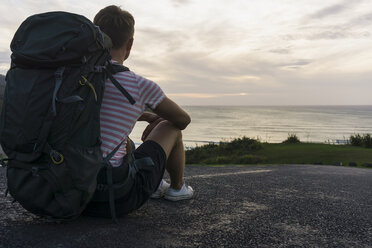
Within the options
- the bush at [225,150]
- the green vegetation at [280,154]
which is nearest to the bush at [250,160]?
the green vegetation at [280,154]

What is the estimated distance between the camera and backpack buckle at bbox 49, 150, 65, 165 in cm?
174

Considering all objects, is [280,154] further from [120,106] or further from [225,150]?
[120,106]

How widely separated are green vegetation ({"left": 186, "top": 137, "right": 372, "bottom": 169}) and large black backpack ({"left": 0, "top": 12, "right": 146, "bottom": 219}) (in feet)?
34.1

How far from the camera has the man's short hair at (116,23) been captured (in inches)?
89.6

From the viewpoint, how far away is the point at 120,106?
6.99 feet

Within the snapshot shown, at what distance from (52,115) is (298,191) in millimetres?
3299

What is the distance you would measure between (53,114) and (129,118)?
550 millimetres

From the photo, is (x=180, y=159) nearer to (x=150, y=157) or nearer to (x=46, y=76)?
(x=150, y=157)

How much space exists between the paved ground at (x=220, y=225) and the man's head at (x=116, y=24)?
1.35 meters

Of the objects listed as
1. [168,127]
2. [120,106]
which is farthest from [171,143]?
[120,106]

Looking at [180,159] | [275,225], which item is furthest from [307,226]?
[180,159]

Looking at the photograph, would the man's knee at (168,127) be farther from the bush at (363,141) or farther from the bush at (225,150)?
the bush at (363,141)

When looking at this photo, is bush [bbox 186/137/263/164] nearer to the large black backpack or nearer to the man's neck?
the man's neck

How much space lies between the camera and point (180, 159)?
9.42 feet
